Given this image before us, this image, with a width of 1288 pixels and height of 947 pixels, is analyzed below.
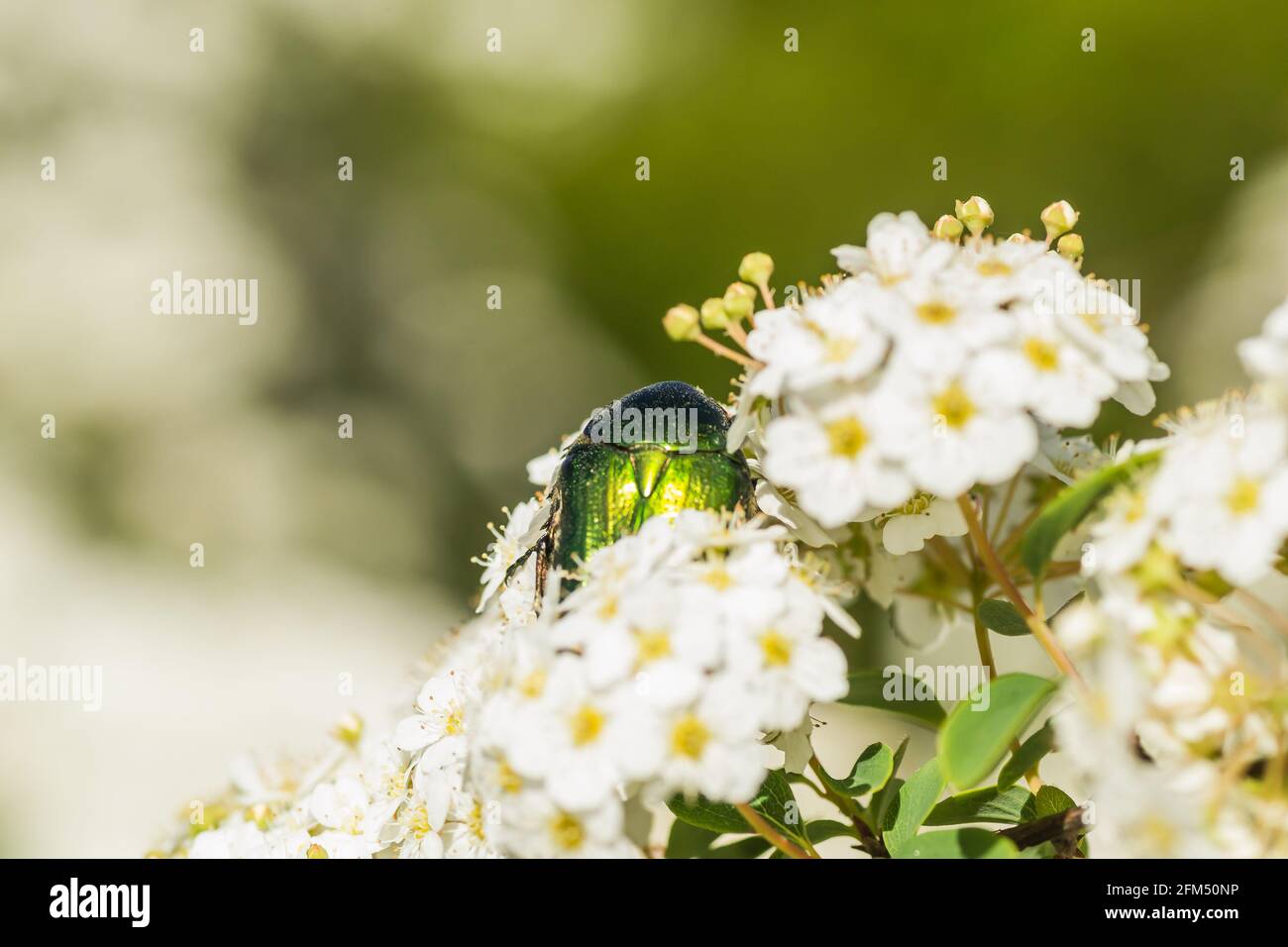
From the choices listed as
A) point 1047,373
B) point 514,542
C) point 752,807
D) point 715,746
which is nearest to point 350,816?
point 514,542

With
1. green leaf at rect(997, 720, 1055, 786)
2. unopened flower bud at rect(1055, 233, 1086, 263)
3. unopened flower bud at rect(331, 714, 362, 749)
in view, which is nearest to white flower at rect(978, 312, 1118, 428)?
unopened flower bud at rect(1055, 233, 1086, 263)

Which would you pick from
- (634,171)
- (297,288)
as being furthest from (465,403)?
(634,171)

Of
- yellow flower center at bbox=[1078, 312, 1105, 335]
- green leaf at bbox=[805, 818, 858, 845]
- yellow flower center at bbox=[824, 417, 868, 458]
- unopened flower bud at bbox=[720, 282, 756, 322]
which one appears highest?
unopened flower bud at bbox=[720, 282, 756, 322]

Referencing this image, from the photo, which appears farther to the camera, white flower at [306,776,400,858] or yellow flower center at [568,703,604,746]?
A: white flower at [306,776,400,858]

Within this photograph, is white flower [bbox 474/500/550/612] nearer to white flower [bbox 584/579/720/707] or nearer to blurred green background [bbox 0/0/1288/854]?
white flower [bbox 584/579/720/707]

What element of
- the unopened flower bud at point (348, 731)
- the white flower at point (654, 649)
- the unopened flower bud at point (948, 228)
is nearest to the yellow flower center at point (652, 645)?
the white flower at point (654, 649)

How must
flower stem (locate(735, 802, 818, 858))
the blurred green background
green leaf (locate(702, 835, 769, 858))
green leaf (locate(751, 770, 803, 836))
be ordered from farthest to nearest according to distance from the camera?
the blurred green background → green leaf (locate(702, 835, 769, 858)) → green leaf (locate(751, 770, 803, 836)) → flower stem (locate(735, 802, 818, 858))

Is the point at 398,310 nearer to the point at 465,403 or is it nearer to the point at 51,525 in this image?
the point at 465,403

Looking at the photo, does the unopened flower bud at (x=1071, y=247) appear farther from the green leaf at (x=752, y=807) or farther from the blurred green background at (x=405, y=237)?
the blurred green background at (x=405, y=237)

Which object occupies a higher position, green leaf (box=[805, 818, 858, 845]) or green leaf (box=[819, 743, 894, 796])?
green leaf (box=[819, 743, 894, 796])
